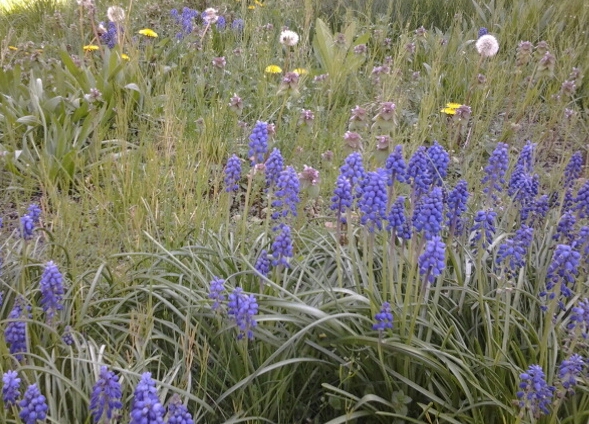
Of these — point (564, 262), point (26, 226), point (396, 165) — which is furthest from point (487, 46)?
point (26, 226)

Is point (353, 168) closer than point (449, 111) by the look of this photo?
Yes

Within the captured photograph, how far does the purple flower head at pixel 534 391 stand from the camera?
1.81 metres

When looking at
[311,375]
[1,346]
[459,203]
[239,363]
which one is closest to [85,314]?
[1,346]

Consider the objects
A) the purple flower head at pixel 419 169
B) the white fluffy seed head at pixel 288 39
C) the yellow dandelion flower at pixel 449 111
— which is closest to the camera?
the purple flower head at pixel 419 169

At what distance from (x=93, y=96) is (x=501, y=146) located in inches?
95.7

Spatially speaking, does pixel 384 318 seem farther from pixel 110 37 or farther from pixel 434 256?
pixel 110 37

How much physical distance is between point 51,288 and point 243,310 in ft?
1.89

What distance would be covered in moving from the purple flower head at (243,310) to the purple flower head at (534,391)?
2.49 feet

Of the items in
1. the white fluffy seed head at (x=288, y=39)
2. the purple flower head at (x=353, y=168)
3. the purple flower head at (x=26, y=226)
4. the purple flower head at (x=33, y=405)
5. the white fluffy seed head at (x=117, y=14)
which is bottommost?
the purple flower head at (x=33, y=405)

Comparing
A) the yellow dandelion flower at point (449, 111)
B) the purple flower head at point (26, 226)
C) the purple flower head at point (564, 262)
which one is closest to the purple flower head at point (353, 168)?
the purple flower head at point (564, 262)

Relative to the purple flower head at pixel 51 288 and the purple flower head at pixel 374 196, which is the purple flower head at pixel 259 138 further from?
the purple flower head at pixel 51 288

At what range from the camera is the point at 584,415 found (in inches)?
81.0

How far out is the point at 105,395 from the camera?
165 centimetres

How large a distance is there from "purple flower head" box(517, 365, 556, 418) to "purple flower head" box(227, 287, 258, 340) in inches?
29.9
